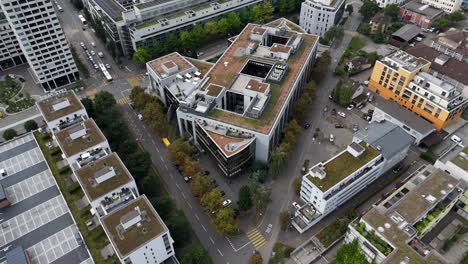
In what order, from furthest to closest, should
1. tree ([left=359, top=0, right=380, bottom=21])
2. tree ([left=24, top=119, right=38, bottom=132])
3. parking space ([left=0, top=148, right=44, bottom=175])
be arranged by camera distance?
tree ([left=359, top=0, right=380, bottom=21]) < tree ([left=24, top=119, right=38, bottom=132]) < parking space ([left=0, top=148, right=44, bottom=175])

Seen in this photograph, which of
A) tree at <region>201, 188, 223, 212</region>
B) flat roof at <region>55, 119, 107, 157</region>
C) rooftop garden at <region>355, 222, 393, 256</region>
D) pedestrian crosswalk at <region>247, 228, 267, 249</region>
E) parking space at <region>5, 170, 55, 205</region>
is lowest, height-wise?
pedestrian crosswalk at <region>247, 228, 267, 249</region>

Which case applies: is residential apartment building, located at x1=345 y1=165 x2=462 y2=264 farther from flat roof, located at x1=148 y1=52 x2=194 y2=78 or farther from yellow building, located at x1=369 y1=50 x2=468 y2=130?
flat roof, located at x1=148 y1=52 x2=194 y2=78

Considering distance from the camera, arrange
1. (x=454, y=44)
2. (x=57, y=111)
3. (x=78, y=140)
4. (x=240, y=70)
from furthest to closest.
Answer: (x=454, y=44) < (x=240, y=70) < (x=57, y=111) < (x=78, y=140)

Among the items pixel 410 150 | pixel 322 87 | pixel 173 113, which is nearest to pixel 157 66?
pixel 173 113

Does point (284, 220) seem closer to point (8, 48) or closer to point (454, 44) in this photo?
point (454, 44)

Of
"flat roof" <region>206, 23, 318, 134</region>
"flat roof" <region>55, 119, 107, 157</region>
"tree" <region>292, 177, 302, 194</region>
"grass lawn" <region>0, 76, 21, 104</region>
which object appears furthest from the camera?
"grass lawn" <region>0, 76, 21, 104</region>

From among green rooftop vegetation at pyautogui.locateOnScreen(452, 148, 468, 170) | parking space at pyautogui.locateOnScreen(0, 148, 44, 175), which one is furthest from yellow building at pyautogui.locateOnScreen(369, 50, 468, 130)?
parking space at pyautogui.locateOnScreen(0, 148, 44, 175)

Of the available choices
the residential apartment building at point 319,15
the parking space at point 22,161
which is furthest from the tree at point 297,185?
the residential apartment building at point 319,15

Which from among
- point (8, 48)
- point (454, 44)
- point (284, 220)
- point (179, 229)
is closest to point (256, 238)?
point (284, 220)
